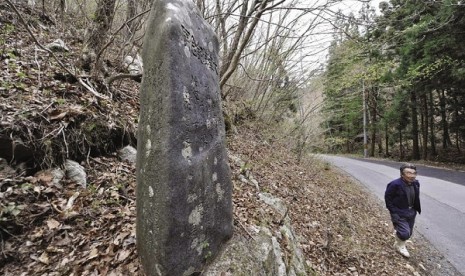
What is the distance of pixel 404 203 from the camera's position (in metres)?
5.34

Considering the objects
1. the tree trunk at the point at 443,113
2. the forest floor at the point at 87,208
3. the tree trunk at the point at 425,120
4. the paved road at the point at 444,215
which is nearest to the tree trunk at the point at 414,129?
the tree trunk at the point at 425,120

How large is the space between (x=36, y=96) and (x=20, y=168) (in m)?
1.11

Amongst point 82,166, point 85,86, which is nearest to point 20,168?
point 82,166

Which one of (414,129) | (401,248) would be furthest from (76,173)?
(414,129)

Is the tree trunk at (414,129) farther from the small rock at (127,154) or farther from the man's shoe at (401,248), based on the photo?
the small rock at (127,154)

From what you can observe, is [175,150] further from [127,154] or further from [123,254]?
[127,154]

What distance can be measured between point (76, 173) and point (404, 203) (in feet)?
18.5

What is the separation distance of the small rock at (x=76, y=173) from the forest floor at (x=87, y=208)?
77mm

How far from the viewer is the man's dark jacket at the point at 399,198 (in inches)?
210

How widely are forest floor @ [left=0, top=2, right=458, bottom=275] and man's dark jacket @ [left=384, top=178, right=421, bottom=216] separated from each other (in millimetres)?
902

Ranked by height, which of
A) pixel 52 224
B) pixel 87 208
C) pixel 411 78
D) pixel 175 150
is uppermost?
pixel 411 78

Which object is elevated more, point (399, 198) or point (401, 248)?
point (399, 198)

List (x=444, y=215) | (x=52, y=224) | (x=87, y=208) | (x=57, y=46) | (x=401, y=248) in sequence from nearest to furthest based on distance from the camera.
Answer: (x=52, y=224)
(x=87, y=208)
(x=57, y=46)
(x=401, y=248)
(x=444, y=215)

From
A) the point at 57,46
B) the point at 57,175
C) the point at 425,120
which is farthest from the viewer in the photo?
the point at 425,120
